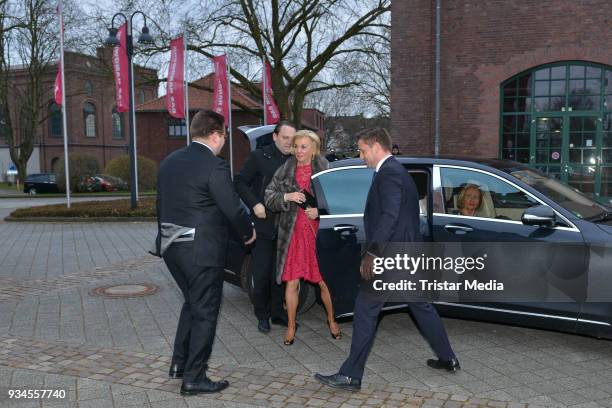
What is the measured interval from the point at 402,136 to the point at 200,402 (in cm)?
1426

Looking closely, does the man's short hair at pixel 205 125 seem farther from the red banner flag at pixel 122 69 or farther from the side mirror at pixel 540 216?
the red banner flag at pixel 122 69

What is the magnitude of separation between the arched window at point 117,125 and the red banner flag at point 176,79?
4158cm

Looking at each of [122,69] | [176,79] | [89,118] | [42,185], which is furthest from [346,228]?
[89,118]

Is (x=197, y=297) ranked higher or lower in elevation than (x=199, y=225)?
lower

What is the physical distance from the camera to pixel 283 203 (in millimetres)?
4766

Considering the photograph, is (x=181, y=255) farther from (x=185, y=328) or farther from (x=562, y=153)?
(x=562, y=153)

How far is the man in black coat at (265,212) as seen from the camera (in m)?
5.00

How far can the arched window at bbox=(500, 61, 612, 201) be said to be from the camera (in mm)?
15414

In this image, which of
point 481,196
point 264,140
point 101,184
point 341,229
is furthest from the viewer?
point 101,184

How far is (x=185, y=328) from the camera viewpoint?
399 cm

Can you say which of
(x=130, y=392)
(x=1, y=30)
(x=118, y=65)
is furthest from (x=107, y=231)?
(x=1, y=30)

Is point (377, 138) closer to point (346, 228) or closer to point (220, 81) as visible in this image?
point (346, 228)

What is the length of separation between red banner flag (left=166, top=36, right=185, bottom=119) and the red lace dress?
16.8 meters

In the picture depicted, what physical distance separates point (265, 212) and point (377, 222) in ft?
4.61
